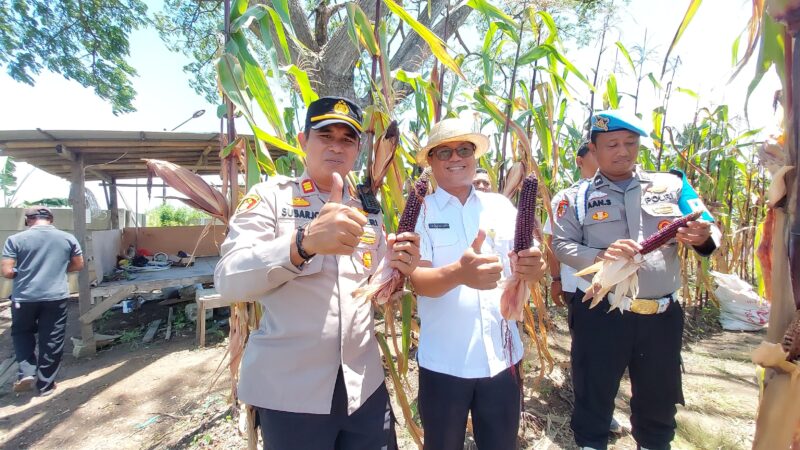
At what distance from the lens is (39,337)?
13.5 feet

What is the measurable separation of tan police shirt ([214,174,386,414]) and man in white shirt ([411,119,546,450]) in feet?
1.03

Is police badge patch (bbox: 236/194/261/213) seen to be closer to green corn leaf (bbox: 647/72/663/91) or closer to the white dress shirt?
the white dress shirt

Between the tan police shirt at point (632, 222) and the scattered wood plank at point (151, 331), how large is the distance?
19.6 feet

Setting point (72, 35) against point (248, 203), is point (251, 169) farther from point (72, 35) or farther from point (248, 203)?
point (72, 35)

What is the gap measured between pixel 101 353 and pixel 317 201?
5.58 meters

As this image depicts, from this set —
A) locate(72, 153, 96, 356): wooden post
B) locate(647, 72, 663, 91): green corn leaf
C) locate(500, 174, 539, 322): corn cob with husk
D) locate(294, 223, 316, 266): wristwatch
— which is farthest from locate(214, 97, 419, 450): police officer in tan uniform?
locate(72, 153, 96, 356): wooden post

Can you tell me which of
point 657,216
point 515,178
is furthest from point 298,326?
point 657,216

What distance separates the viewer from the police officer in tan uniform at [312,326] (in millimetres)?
1253

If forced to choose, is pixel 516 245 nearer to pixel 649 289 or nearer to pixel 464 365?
pixel 464 365

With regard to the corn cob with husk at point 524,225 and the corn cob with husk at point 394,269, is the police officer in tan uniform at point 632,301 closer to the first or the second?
the corn cob with husk at point 524,225

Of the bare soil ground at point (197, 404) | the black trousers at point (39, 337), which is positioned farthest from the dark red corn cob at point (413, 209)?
the black trousers at point (39, 337)

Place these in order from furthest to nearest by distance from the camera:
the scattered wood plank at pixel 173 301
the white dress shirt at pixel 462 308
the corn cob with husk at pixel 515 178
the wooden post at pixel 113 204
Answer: the wooden post at pixel 113 204 → the scattered wood plank at pixel 173 301 → the corn cob with husk at pixel 515 178 → the white dress shirt at pixel 462 308

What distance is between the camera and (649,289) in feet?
6.05

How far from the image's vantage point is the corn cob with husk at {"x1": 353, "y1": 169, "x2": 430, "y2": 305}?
3.53 feet
